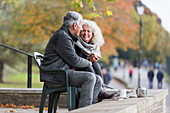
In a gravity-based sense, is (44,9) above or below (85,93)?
above

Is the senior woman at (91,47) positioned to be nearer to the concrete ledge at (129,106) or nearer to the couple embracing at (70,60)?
the couple embracing at (70,60)

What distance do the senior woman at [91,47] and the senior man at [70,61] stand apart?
38 centimetres

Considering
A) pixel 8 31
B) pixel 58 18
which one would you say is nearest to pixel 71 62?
pixel 58 18

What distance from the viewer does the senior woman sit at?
5867 mm

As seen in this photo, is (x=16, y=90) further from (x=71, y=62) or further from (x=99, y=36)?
(x=71, y=62)

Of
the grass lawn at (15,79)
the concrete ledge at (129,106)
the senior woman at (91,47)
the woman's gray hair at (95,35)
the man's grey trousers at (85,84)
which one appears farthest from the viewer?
the grass lawn at (15,79)

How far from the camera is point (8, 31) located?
29.9 meters

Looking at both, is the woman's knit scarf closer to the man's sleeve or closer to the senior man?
the senior man

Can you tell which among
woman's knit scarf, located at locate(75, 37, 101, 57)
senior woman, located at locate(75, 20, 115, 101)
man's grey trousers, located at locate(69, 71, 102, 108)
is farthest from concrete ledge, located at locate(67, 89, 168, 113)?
woman's knit scarf, located at locate(75, 37, 101, 57)

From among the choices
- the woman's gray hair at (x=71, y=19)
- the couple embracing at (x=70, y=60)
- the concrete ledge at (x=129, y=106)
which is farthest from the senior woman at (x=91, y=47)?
the concrete ledge at (x=129, y=106)

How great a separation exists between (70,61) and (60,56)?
141 millimetres

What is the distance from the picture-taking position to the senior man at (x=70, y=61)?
5.12m

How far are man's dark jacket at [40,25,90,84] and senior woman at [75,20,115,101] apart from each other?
0.46 metres

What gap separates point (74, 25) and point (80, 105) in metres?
1.01
